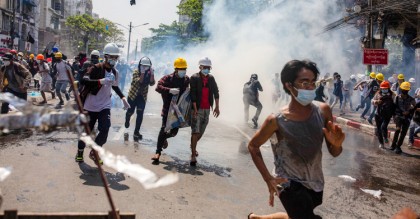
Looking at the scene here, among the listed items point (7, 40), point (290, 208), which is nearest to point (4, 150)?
point (290, 208)

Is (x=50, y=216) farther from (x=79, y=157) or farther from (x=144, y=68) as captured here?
(x=144, y=68)

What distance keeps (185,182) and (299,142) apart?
3016 mm

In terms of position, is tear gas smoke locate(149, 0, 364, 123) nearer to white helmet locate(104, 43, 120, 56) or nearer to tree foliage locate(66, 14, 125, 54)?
white helmet locate(104, 43, 120, 56)

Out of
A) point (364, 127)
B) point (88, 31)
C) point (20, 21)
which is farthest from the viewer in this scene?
point (88, 31)

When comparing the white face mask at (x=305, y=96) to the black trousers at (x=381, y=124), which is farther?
the black trousers at (x=381, y=124)

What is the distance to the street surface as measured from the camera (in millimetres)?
4430

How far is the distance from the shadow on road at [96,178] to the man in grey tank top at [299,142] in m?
2.63

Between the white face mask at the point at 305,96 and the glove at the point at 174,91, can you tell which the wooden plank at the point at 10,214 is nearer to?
the white face mask at the point at 305,96

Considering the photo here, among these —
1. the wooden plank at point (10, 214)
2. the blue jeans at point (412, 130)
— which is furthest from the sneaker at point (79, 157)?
the blue jeans at point (412, 130)

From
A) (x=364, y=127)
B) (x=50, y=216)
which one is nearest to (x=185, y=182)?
(x=50, y=216)

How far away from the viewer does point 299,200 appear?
2771mm

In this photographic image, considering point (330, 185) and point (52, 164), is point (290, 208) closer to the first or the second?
point (330, 185)

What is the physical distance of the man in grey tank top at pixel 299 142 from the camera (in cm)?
277

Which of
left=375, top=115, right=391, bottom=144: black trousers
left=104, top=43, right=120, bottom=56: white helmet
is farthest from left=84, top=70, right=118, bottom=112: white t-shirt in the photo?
left=375, top=115, right=391, bottom=144: black trousers
